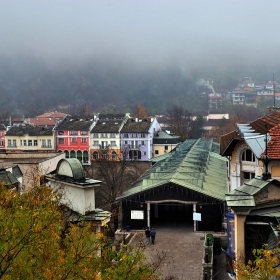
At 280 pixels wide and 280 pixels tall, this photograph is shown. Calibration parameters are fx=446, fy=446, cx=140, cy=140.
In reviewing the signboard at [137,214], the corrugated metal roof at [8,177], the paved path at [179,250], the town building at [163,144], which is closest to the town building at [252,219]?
the paved path at [179,250]

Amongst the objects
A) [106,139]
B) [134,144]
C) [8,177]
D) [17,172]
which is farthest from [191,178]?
[106,139]

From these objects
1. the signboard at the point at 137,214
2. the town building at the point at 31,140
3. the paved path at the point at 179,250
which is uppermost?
the town building at the point at 31,140

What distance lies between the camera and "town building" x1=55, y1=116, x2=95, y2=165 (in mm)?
77125

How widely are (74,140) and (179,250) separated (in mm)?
55176

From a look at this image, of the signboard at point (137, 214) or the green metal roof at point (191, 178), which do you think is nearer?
the green metal roof at point (191, 178)

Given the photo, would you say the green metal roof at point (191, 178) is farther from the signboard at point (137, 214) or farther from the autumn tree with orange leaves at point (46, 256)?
the autumn tree with orange leaves at point (46, 256)

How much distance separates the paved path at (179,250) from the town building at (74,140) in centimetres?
4833

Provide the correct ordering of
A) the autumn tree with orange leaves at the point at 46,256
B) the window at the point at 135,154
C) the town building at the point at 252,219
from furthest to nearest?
the window at the point at 135,154
the town building at the point at 252,219
the autumn tree with orange leaves at the point at 46,256

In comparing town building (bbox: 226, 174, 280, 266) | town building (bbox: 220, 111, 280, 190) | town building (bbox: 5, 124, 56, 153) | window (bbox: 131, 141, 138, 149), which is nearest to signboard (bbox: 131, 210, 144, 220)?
town building (bbox: 220, 111, 280, 190)

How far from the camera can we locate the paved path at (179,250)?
825 inches

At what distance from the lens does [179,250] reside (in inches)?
958

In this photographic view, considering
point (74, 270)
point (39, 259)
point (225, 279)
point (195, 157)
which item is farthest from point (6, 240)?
point (195, 157)

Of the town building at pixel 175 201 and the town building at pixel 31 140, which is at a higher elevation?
the town building at pixel 31 140

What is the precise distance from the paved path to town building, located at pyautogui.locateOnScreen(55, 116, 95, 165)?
4833 centimetres
